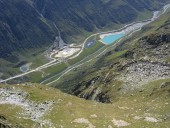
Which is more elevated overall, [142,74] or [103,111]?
[103,111]

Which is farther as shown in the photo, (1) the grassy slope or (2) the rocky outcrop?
(2) the rocky outcrop

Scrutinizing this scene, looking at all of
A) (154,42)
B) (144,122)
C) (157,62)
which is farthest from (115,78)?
(144,122)

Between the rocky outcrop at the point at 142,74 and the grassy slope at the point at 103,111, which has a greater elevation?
the grassy slope at the point at 103,111

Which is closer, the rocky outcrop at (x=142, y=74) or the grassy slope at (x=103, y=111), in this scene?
the grassy slope at (x=103, y=111)

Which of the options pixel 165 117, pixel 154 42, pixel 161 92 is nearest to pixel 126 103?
pixel 161 92

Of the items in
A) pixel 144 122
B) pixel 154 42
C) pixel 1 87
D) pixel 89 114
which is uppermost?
pixel 1 87

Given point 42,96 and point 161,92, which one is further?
point 161,92

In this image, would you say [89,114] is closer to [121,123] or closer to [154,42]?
[121,123]

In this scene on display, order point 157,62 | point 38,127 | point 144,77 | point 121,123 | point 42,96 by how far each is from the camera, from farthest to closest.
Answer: point 157,62
point 144,77
point 42,96
point 121,123
point 38,127

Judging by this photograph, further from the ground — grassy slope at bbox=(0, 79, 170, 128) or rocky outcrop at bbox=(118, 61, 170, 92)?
grassy slope at bbox=(0, 79, 170, 128)

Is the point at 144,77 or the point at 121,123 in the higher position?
the point at 121,123

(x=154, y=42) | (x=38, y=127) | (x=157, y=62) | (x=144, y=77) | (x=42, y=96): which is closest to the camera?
(x=38, y=127)
